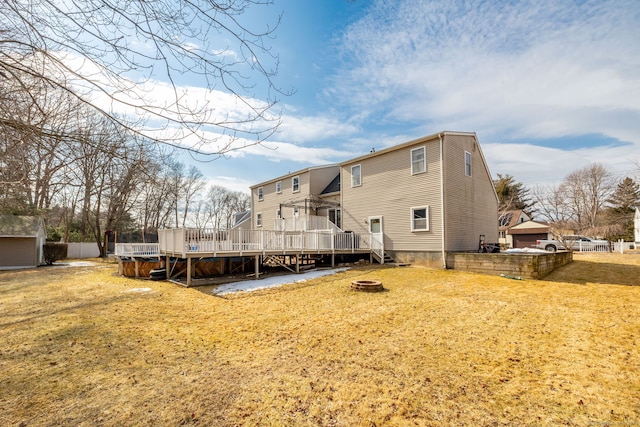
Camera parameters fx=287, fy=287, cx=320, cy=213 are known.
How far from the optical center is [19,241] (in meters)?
19.1

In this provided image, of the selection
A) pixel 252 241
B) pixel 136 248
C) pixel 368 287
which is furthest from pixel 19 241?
pixel 368 287

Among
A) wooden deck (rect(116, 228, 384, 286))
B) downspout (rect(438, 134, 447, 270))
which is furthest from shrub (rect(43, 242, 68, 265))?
downspout (rect(438, 134, 447, 270))

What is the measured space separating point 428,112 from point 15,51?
14.4 m

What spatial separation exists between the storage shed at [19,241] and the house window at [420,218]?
23.6m

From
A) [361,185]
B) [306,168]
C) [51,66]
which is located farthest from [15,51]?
[306,168]

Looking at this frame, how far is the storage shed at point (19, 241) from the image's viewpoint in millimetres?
18547

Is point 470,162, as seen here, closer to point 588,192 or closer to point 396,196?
point 396,196

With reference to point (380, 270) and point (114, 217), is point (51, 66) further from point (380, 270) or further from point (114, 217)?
point (114, 217)

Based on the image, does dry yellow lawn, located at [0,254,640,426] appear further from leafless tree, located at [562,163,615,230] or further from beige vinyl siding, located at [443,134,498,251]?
leafless tree, located at [562,163,615,230]

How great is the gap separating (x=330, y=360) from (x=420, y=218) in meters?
10.1

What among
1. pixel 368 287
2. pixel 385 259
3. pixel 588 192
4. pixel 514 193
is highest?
pixel 514 193

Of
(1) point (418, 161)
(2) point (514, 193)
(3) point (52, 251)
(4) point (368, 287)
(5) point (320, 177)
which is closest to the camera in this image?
(4) point (368, 287)

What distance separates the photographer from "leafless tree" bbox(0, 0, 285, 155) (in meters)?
2.39

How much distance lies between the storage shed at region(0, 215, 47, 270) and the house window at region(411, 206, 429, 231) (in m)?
23.6
